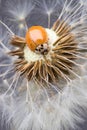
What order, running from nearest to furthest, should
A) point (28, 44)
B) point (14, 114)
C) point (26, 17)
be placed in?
point (28, 44)
point (14, 114)
point (26, 17)

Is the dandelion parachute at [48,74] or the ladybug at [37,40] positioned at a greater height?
the ladybug at [37,40]

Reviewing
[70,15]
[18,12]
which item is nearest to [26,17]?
[18,12]

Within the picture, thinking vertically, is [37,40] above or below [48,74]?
above

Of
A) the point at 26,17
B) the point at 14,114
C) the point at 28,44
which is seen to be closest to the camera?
the point at 28,44

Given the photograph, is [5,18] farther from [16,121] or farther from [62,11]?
[16,121]

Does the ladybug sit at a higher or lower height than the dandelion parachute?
higher
